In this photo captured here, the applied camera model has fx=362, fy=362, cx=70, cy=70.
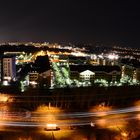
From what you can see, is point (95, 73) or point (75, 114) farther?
point (95, 73)

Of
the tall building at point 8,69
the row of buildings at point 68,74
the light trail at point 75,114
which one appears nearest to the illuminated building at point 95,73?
the row of buildings at point 68,74

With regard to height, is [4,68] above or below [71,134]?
above

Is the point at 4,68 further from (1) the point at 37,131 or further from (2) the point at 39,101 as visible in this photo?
(1) the point at 37,131

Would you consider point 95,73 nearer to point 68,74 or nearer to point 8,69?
point 68,74

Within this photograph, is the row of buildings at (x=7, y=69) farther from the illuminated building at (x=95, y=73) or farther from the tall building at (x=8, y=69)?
the illuminated building at (x=95, y=73)

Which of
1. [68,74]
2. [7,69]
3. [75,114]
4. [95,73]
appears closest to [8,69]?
[7,69]

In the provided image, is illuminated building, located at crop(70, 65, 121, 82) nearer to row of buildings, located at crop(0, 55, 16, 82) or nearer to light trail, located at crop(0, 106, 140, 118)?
row of buildings, located at crop(0, 55, 16, 82)

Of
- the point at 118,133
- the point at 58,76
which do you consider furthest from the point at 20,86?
the point at 118,133

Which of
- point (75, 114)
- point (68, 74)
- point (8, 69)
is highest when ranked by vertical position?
point (8, 69)
